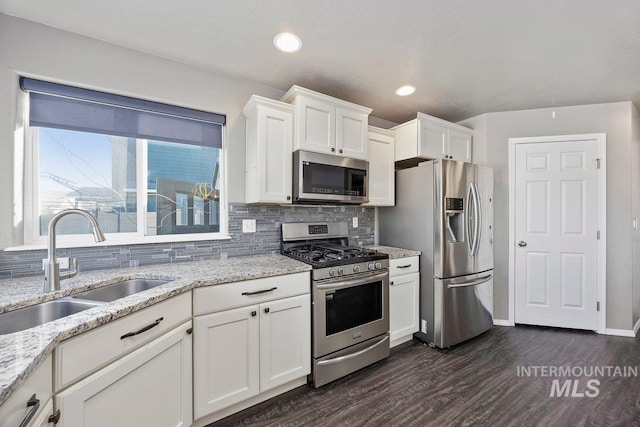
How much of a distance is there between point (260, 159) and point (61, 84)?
135cm

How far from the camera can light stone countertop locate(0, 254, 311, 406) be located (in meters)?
0.70

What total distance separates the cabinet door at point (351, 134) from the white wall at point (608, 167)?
1641 millimetres

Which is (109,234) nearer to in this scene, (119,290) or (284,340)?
(119,290)

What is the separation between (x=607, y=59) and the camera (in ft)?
6.65

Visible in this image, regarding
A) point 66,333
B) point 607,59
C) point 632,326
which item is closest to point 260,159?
point 66,333

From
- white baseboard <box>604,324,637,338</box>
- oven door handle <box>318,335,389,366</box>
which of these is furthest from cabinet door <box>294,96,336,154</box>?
white baseboard <box>604,324,637,338</box>

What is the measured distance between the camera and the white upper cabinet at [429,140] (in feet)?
8.95

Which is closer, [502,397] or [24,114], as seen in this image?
[24,114]

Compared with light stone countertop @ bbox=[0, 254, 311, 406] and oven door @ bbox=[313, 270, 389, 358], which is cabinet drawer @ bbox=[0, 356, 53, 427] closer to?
light stone countertop @ bbox=[0, 254, 311, 406]

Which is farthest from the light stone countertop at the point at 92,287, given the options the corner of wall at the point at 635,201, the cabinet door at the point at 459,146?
the corner of wall at the point at 635,201

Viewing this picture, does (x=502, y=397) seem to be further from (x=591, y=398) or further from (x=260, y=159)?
(x=260, y=159)

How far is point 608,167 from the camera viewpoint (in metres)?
2.80

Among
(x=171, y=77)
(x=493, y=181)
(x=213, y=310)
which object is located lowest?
(x=213, y=310)

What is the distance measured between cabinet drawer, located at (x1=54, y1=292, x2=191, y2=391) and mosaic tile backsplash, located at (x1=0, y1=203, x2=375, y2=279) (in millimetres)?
715
